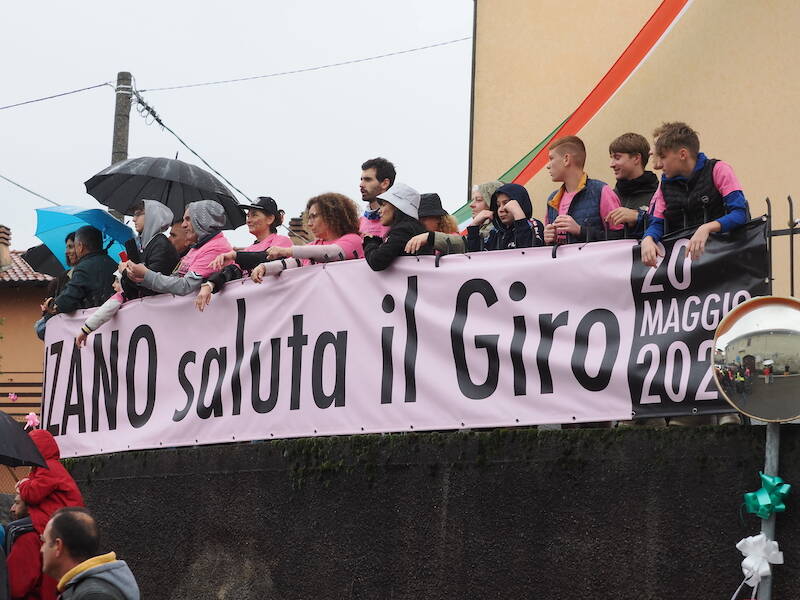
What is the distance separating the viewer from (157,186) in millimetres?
10766

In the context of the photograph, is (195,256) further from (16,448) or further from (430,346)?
(430,346)

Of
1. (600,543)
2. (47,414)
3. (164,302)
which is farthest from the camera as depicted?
(47,414)

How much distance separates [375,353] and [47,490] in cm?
216

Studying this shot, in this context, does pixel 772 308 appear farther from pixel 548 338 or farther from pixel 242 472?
pixel 242 472

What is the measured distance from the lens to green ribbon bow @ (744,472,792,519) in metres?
5.78

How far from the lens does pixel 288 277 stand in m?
8.05

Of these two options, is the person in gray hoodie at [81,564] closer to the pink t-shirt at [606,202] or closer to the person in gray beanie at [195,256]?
the person in gray beanie at [195,256]

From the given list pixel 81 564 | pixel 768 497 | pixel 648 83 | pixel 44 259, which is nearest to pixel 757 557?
pixel 768 497

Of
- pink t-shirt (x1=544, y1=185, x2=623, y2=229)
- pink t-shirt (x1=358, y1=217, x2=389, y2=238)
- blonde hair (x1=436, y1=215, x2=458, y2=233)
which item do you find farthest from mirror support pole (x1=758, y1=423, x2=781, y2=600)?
pink t-shirt (x1=358, y1=217, x2=389, y2=238)

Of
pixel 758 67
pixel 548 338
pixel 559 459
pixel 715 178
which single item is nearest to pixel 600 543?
pixel 559 459

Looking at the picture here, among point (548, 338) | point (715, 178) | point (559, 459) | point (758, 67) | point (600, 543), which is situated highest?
point (758, 67)

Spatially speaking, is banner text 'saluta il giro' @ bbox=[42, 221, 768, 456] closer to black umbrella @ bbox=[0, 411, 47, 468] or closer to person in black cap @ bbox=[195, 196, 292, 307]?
person in black cap @ bbox=[195, 196, 292, 307]

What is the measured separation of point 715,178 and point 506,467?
189 centimetres

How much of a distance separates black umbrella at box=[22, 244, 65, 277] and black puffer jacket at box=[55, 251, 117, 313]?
5.26ft
